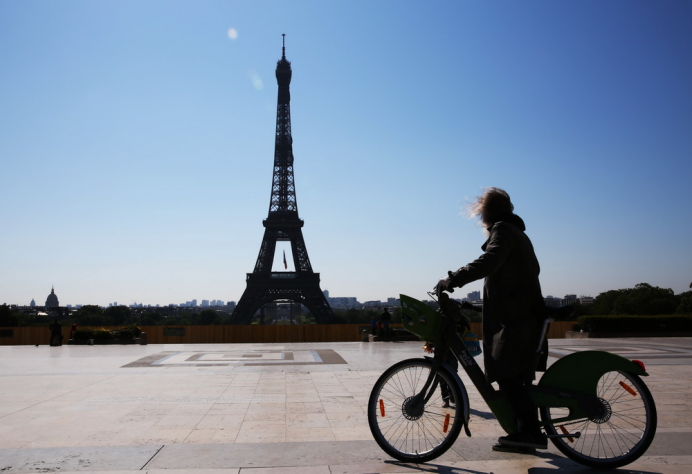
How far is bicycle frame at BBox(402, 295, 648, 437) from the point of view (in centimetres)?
395

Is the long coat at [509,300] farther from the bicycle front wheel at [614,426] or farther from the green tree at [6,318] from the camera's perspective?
the green tree at [6,318]

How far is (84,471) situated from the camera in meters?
3.85

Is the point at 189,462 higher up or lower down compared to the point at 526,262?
lower down

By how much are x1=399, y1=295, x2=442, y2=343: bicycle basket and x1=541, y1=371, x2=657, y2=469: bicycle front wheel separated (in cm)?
89

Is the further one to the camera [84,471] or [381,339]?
[381,339]

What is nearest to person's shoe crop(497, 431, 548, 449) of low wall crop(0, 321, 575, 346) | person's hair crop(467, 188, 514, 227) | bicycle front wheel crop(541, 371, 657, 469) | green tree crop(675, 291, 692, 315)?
bicycle front wheel crop(541, 371, 657, 469)

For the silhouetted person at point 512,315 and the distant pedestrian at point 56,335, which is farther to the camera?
the distant pedestrian at point 56,335

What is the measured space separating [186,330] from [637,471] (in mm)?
23215

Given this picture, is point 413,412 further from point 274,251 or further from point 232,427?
point 274,251

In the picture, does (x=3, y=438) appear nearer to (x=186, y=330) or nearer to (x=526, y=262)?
(x=526, y=262)

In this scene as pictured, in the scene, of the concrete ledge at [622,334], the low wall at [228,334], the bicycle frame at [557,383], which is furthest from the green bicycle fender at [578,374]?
the concrete ledge at [622,334]

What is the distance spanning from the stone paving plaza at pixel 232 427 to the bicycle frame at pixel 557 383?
1.20ft

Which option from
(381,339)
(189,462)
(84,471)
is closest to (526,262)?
(189,462)

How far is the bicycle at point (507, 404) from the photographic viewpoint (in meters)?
3.93
